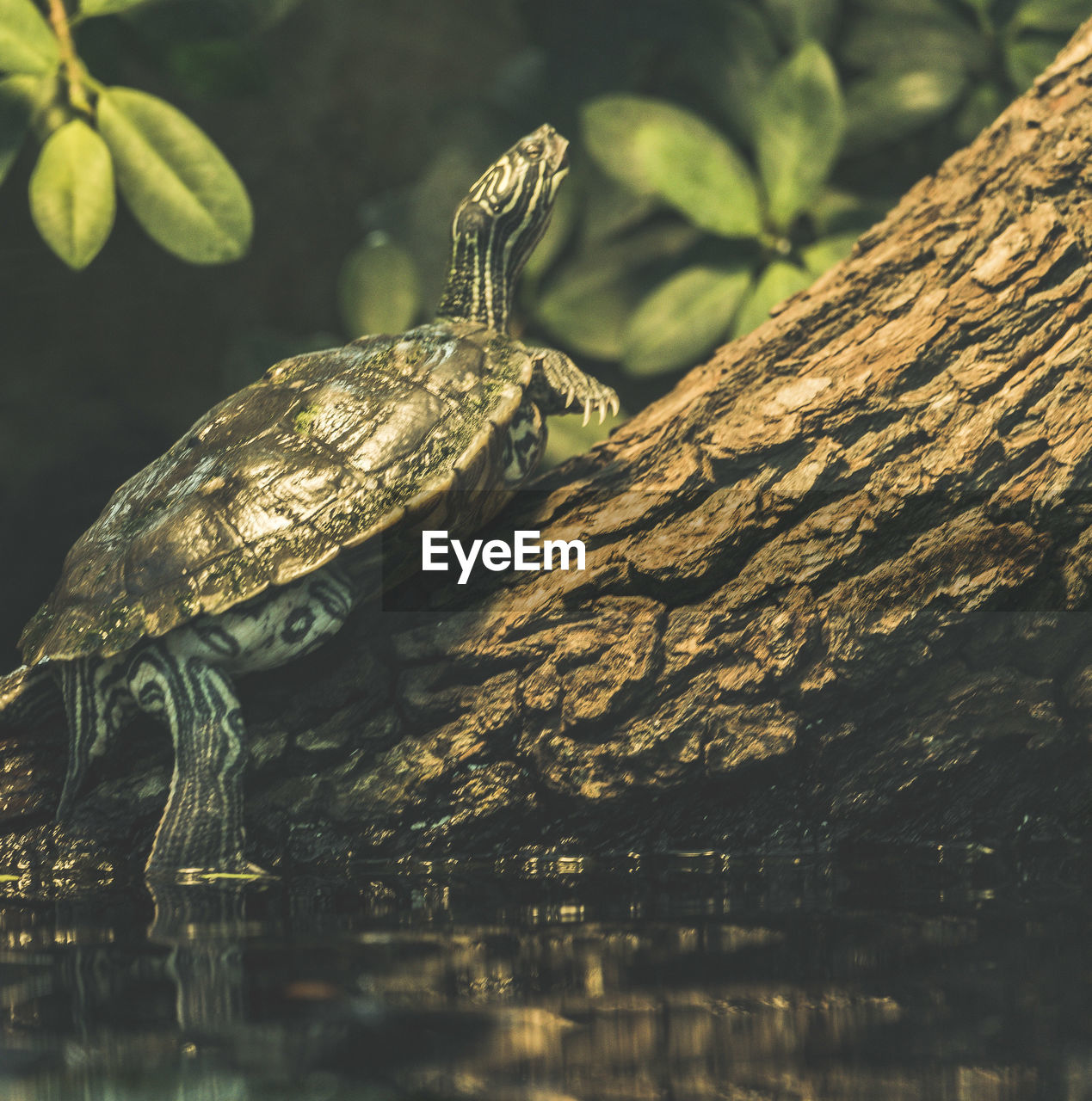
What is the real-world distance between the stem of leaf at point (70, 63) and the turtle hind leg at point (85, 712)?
1264 mm

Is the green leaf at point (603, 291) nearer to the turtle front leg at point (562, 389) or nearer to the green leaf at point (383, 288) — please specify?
the green leaf at point (383, 288)

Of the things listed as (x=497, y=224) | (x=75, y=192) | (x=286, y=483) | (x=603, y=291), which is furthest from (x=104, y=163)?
(x=603, y=291)

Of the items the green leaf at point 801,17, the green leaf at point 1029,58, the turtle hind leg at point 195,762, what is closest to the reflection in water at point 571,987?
the turtle hind leg at point 195,762

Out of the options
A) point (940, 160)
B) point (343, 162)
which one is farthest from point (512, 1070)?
point (343, 162)

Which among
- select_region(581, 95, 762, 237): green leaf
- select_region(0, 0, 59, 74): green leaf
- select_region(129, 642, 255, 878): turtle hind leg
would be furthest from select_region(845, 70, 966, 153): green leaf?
select_region(129, 642, 255, 878): turtle hind leg

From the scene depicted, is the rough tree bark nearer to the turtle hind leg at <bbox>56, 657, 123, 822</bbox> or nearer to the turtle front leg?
the turtle hind leg at <bbox>56, 657, 123, 822</bbox>

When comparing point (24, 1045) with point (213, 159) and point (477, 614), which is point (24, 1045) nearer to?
point (477, 614)

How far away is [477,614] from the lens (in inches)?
53.1

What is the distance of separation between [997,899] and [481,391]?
896 mm

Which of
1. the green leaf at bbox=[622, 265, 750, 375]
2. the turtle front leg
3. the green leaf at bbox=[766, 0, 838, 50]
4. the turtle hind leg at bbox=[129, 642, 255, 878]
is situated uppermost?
the green leaf at bbox=[766, 0, 838, 50]

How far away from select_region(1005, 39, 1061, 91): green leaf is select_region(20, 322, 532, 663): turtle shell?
1.56 meters

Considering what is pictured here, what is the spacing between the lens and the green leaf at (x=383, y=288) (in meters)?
2.29

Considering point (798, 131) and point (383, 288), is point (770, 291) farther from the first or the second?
point (383, 288)

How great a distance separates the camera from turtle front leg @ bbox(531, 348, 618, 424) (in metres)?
1.50
